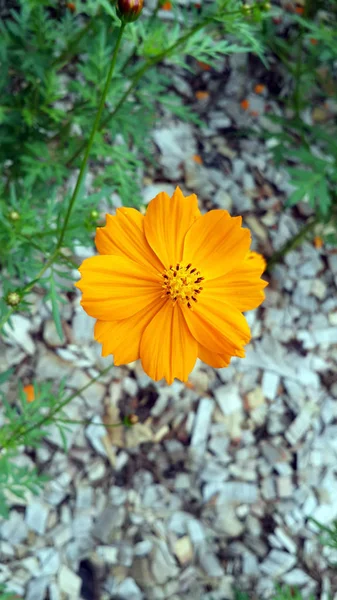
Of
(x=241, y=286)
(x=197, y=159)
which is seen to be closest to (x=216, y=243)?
(x=241, y=286)

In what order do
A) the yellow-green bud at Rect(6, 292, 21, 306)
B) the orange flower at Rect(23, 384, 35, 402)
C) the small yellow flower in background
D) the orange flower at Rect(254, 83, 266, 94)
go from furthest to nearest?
the orange flower at Rect(254, 83, 266, 94), the small yellow flower in background, the orange flower at Rect(23, 384, 35, 402), the yellow-green bud at Rect(6, 292, 21, 306)

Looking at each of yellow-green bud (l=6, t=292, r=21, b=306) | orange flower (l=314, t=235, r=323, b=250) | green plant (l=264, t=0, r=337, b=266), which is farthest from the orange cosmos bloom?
orange flower (l=314, t=235, r=323, b=250)

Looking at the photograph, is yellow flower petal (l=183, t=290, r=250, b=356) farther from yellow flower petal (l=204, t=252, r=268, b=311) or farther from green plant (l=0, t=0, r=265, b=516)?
green plant (l=0, t=0, r=265, b=516)

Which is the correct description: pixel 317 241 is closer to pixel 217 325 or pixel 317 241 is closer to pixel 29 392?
pixel 29 392

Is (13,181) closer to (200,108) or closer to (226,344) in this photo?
(200,108)

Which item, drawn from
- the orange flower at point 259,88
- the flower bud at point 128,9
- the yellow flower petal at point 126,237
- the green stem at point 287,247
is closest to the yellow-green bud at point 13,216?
the yellow flower petal at point 126,237

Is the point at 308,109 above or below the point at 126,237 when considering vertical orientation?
above
